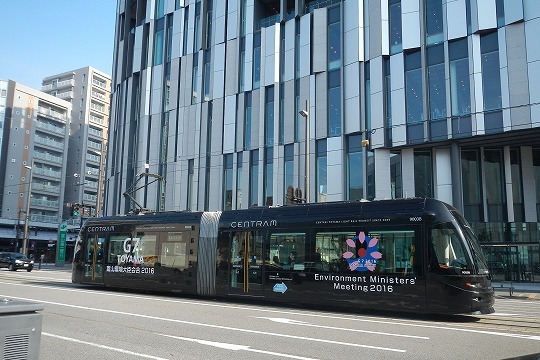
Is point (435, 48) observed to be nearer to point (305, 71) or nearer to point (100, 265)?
point (305, 71)

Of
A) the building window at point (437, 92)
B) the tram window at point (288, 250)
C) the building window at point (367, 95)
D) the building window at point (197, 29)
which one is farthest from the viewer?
the building window at point (197, 29)

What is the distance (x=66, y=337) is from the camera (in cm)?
879

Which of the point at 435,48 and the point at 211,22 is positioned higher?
the point at 211,22

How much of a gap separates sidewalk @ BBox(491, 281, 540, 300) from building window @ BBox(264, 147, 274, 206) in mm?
15122

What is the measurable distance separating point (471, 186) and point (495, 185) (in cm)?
157

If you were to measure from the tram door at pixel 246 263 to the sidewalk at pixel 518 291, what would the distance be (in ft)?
40.2

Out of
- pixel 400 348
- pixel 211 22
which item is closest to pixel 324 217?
pixel 400 348

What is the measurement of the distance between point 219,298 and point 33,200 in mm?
69469

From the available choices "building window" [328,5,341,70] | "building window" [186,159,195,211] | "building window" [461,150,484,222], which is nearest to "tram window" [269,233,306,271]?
"building window" [461,150,484,222]

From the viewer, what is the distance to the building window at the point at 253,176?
34966mm

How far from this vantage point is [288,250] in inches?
607

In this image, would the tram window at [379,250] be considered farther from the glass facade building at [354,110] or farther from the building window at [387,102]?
the building window at [387,102]

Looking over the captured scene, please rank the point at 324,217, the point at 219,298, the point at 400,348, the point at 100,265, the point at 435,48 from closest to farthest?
the point at 400,348, the point at 324,217, the point at 219,298, the point at 100,265, the point at 435,48

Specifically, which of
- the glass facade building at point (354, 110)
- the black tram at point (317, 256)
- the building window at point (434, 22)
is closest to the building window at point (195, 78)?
the glass facade building at point (354, 110)
